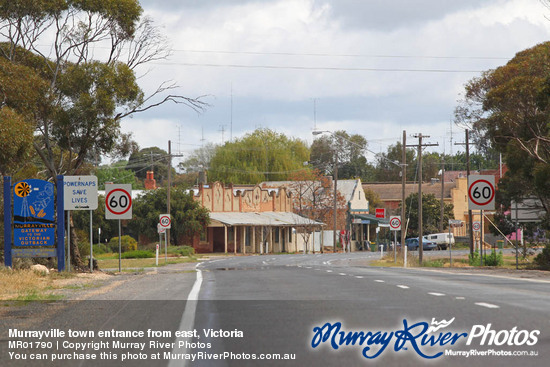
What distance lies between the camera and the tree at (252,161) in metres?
103

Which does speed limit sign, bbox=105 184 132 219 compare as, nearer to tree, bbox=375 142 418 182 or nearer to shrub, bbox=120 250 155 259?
shrub, bbox=120 250 155 259

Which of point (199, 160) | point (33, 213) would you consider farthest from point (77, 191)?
point (199, 160)

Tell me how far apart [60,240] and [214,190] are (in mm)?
50915

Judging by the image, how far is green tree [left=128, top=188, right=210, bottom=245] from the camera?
67625 mm

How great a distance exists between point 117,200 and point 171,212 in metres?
39.8

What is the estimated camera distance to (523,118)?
33.9 meters

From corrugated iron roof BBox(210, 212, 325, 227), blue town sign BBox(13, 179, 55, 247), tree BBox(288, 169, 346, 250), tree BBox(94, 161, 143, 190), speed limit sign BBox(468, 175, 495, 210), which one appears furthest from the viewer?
tree BBox(94, 161, 143, 190)

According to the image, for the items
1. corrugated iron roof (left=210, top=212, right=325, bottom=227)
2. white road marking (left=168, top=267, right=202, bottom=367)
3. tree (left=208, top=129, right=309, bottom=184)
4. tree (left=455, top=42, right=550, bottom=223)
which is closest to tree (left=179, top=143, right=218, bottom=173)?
tree (left=208, top=129, right=309, bottom=184)

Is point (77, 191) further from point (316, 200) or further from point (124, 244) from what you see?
point (316, 200)

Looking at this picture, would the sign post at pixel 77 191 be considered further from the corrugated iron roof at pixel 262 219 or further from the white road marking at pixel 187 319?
the corrugated iron roof at pixel 262 219

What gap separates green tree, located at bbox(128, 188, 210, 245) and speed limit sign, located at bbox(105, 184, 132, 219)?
126 feet

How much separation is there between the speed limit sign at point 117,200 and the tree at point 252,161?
7311cm

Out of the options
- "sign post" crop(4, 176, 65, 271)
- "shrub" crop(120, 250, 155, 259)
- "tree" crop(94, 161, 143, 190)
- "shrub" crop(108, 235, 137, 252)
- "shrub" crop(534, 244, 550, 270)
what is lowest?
"shrub" crop(120, 250, 155, 259)

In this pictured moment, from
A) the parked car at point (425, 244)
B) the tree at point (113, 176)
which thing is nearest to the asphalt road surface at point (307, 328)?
the parked car at point (425, 244)
